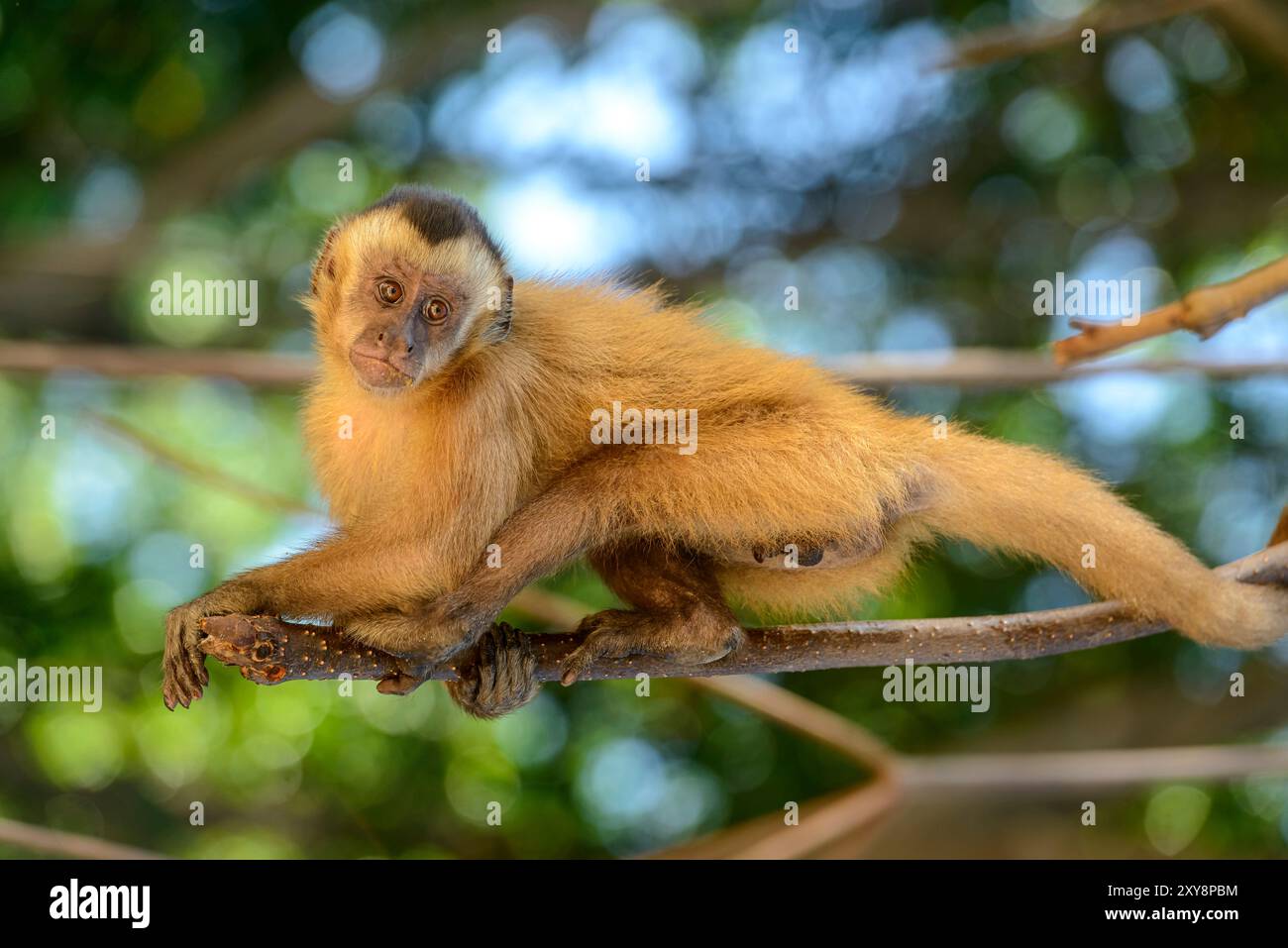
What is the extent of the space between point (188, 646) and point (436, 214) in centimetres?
140

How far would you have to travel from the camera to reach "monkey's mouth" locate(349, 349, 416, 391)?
337 centimetres

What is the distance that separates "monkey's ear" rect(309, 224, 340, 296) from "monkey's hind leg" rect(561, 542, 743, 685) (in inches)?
48.2

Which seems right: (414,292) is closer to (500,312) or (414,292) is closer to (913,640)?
(500,312)

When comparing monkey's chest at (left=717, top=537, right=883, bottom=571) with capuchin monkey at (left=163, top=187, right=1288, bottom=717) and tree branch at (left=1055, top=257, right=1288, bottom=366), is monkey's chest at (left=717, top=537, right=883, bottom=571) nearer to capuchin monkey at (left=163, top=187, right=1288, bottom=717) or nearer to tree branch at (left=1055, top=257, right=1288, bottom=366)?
capuchin monkey at (left=163, top=187, right=1288, bottom=717)

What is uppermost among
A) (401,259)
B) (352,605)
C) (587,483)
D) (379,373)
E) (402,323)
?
(401,259)

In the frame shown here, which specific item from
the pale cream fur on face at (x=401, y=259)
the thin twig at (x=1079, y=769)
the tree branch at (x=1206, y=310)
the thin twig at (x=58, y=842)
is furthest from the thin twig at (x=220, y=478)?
the thin twig at (x=1079, y=769)

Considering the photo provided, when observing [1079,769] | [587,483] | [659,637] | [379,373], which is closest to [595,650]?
[659,637]

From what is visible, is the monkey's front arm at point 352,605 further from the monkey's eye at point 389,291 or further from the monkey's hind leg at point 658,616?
the monkey's eye at point 389,291

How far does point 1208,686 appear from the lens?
8180 millimetres

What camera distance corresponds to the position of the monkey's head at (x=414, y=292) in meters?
3.40

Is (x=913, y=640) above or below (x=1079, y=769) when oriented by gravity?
above

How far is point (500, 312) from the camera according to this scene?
361 cm

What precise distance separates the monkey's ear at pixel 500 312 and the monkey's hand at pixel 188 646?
1051 mm

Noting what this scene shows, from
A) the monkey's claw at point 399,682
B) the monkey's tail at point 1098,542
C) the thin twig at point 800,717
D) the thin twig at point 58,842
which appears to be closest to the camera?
the monkey's claw at point 399,682
